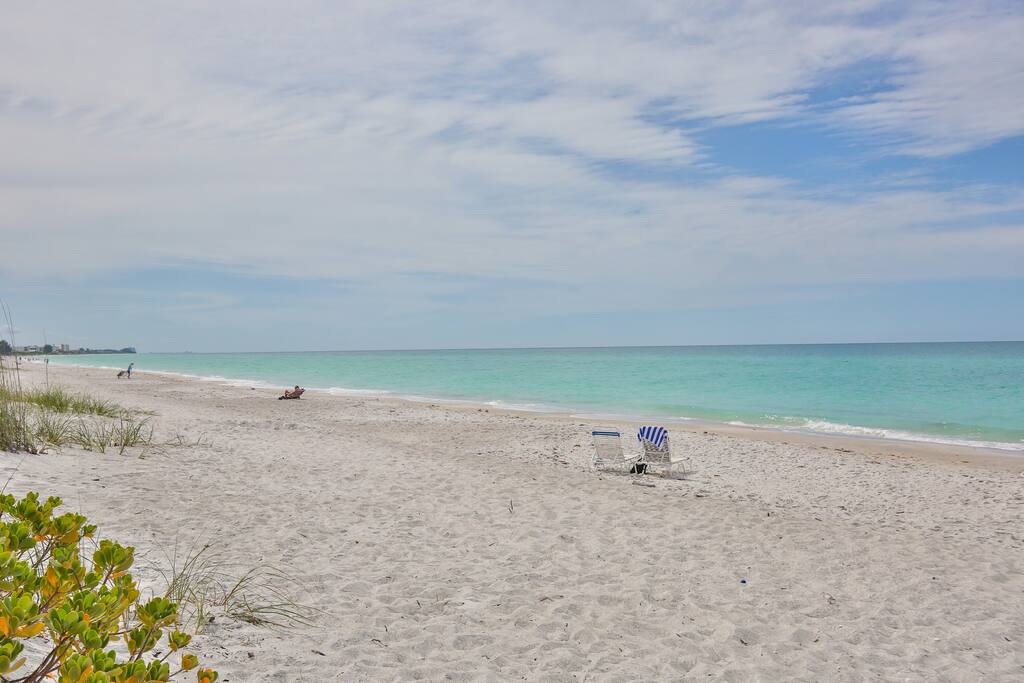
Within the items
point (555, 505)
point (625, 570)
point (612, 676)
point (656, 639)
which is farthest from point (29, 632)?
point (555, 505)

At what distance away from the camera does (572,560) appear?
636 centimetres

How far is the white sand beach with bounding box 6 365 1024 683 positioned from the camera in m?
4.52

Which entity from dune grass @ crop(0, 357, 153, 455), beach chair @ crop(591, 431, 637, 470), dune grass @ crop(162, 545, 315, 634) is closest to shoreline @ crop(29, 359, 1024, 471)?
beach chair @ crop(591, 431, 637, 470)

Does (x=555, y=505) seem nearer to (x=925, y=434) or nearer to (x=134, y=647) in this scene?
(x=134, y=647)

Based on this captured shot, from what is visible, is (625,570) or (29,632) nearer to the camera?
(29,632)

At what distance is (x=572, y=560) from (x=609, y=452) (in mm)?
5428

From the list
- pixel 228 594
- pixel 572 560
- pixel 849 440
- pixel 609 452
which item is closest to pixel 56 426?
pixel 228 594

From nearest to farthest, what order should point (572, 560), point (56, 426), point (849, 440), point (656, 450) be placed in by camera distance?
1. point (572, 560)
2. point (56, 426)
3. point (656, 450)
4. point (849, 440)

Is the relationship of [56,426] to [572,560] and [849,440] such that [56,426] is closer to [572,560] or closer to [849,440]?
[572,560]

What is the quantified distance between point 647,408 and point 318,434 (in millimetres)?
15850

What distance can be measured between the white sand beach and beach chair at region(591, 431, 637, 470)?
2.21 ft

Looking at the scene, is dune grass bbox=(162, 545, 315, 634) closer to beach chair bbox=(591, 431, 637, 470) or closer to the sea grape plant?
the sea grape plant

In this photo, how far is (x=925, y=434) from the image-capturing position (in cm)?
1933

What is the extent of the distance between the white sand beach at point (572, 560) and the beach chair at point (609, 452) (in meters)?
0.67
